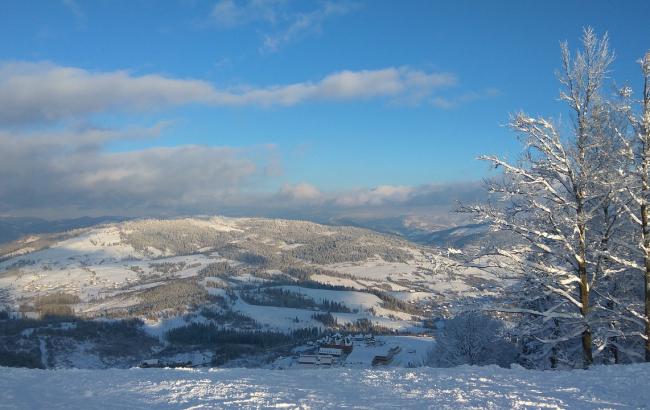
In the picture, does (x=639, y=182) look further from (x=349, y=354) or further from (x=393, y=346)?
(x=393, y=346)

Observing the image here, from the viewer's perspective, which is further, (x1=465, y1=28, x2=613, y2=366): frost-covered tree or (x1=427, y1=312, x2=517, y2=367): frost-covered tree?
(x1=427, y1=312, x2=517, y2=367): frost-covered tree

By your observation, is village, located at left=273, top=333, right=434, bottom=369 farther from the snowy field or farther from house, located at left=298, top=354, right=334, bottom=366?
the snowy field

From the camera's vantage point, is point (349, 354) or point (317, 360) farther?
point (349, 354)

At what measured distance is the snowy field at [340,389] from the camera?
424 inches

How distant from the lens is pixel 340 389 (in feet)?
41.1

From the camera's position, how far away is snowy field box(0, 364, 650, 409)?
10758mm

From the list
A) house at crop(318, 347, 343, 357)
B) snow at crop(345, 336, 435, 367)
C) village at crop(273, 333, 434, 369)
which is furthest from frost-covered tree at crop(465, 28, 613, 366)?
house at crop(318, 347, 343, 357)

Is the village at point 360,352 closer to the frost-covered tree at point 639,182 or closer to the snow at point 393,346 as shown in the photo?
the snow at point 393,346

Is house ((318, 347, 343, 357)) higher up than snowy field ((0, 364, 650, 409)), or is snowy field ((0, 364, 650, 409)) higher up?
snowy field ((0, 364, 650, 409))

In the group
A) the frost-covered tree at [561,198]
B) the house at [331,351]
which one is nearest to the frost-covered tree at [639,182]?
the frost-covered tree at [561,198]

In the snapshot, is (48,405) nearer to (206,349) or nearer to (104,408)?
(104,408)

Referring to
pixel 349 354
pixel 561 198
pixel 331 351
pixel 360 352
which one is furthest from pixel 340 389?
pixel 360 352

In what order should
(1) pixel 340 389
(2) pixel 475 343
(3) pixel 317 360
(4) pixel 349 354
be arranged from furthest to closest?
(4) pixel 349 354 < (3) pixel 317 360 < (2) pixel 475 343 < (1) pixel 340 389

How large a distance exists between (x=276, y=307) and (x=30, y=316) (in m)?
82.6
